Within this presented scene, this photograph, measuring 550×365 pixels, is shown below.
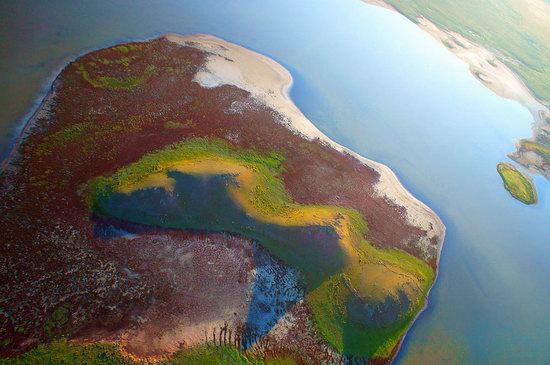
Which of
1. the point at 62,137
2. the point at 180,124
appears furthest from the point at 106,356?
the point at 180,124

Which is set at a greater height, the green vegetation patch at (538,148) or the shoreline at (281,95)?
the green vegetation patch at (538,148)

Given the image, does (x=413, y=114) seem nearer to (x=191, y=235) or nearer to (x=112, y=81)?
(x=191, y=235)

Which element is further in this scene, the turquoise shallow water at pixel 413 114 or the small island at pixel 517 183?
the small island at pixel 517 183

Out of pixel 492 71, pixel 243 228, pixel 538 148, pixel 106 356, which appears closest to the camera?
pixel 106 356

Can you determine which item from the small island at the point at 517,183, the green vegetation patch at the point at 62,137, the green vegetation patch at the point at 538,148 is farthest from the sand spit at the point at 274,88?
the green vegetation patch at the point at 538,148

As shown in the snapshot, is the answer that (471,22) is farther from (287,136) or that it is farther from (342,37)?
(287,136)

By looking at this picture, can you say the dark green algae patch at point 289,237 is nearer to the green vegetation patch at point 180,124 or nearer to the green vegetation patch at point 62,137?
the green vegetation patch at point 180,124
